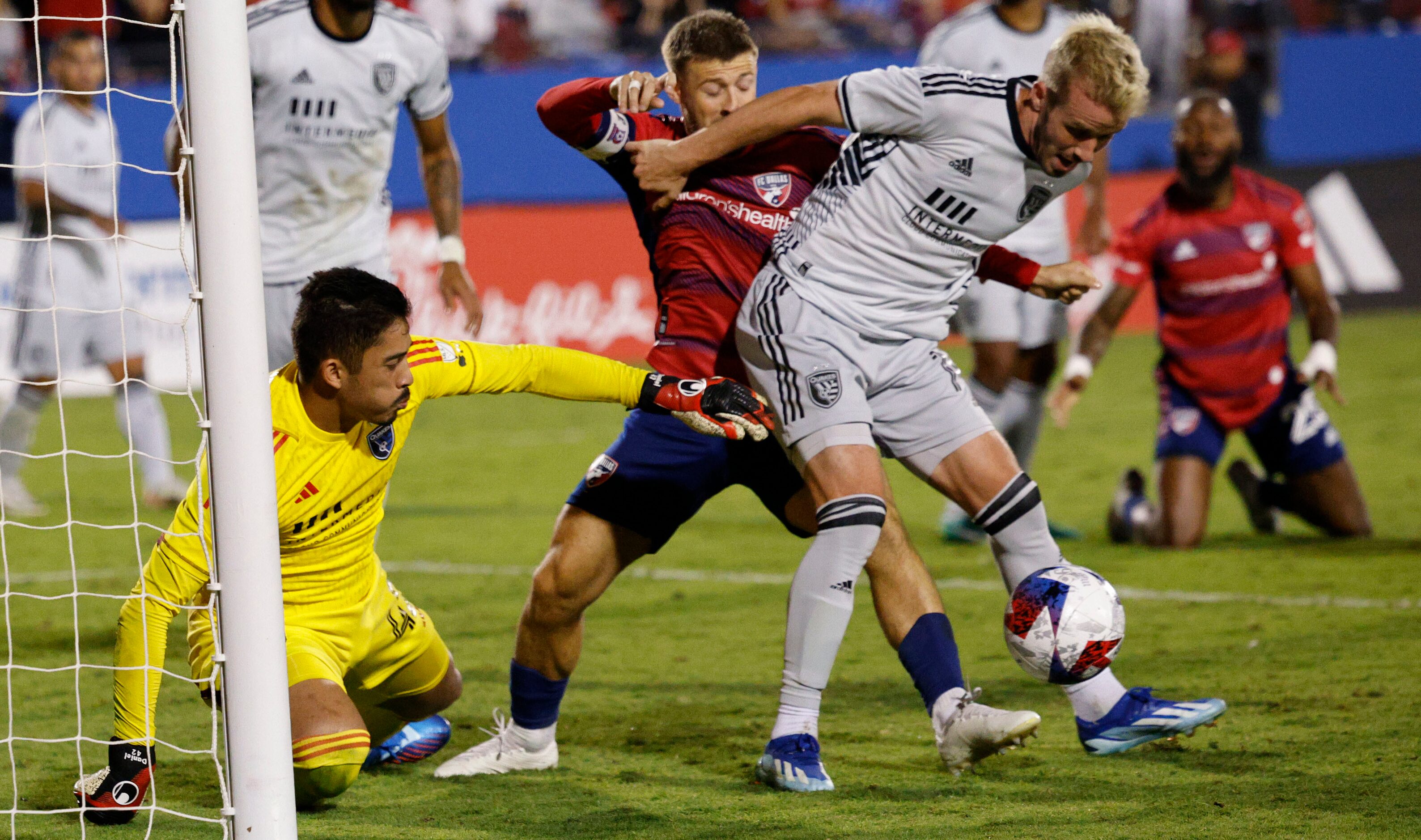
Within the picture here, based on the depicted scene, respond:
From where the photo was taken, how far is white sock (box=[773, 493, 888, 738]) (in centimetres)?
389

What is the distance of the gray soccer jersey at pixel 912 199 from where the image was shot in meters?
3.97

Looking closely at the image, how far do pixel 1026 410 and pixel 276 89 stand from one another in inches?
141

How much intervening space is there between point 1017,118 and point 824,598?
1.27 m

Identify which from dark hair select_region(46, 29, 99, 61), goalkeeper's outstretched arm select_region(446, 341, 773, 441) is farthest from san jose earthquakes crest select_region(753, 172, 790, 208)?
dark hair select_region(46, 29, 99, 61)

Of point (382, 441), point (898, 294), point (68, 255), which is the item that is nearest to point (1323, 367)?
point (898, 294)

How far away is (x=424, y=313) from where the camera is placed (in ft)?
41.0

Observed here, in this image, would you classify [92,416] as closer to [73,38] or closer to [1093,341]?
[73,38]

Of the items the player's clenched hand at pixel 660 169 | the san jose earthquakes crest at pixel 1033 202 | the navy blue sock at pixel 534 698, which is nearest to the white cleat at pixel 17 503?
the navy blue sock at pixel 534 698

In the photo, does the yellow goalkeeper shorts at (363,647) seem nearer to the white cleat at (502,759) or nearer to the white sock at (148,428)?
the white cleat at (502,759)

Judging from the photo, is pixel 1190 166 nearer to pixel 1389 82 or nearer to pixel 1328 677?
pixel 1328 677

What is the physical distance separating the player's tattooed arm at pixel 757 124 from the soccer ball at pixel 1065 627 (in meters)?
1.25

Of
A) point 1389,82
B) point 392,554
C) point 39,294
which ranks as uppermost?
point 1389,82

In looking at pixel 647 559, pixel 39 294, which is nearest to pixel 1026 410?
pixel 647 559

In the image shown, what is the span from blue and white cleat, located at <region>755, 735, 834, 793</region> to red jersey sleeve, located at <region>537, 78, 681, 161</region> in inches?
64.1
